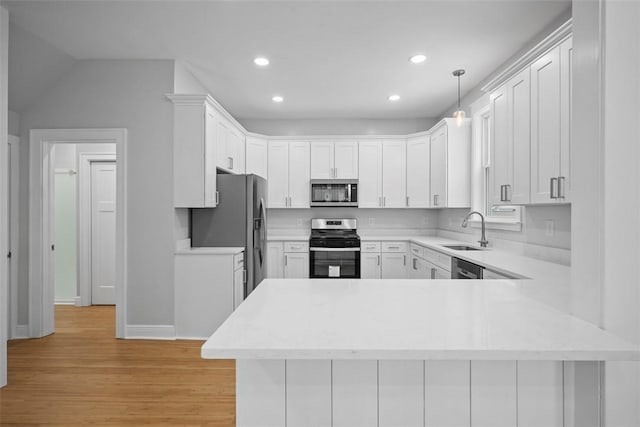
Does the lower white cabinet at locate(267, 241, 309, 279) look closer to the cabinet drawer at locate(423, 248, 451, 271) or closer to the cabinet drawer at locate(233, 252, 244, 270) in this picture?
the cabinet drawer at locate(233, 252, 244, 270)

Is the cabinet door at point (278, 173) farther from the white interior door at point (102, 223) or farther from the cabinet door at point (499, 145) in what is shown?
the cabinet door at point (499, 145)

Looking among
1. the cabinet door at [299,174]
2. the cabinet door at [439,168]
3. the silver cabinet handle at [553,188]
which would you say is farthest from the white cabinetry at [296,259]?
the silver cabinet handle at [553,188]

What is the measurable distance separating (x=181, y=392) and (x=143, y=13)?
2.78 meters

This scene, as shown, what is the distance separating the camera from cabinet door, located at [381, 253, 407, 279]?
15.6 ft

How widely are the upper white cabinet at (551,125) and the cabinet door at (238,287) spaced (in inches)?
104

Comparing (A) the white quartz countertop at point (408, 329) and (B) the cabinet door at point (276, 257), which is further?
(B) the cabinet door at point (276, 257)

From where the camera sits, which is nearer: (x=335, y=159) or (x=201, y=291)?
(x=201, y=291)

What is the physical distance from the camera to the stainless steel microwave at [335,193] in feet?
16.5

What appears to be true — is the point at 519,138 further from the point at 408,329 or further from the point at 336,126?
the point at 336,126

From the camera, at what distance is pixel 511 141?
245cm

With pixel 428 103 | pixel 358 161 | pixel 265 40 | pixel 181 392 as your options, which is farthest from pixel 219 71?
pixel 181 392

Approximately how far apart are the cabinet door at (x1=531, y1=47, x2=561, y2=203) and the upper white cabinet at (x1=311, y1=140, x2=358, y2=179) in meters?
2.98

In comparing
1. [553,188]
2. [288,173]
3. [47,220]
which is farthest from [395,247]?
[47,220]

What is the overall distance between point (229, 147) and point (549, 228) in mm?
3345
